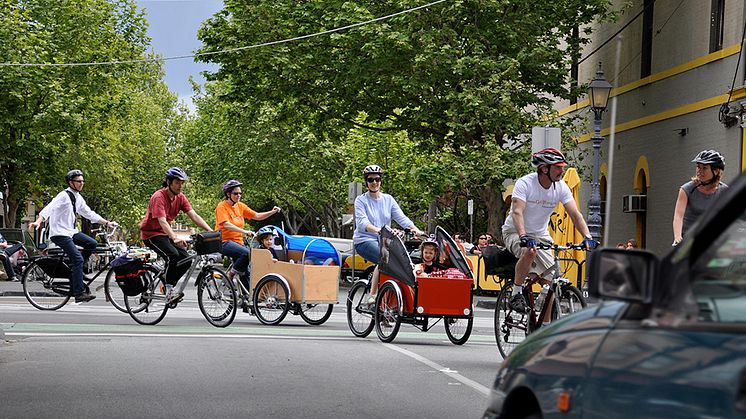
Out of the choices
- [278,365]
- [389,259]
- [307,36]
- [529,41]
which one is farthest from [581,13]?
[278,365]

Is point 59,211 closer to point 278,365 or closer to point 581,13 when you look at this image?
point 278,365

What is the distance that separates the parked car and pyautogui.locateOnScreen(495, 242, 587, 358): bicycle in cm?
608

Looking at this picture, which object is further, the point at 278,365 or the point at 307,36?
the point at 307,36

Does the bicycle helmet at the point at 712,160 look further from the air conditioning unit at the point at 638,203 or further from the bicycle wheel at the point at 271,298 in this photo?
the air conditioning unit at the point at 638,203

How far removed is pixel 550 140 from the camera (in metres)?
22.6

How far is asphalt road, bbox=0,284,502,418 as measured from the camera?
26.2 feet

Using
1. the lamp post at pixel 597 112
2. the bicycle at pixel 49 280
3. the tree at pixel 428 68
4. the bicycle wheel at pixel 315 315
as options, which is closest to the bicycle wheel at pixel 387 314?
the bicycle wheel at pixel 315 315

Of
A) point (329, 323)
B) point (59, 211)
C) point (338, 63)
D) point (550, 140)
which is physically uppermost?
point (338, 63)

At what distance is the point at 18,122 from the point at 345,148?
50.9 feet

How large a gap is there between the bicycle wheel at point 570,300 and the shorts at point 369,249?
3757 mm

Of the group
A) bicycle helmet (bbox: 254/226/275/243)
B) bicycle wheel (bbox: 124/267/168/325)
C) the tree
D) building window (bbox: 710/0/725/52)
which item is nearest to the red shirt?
bicycle wheel (bbox: 124/267/168/325)

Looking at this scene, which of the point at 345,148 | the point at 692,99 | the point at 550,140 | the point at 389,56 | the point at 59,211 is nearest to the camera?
the point at 59,211

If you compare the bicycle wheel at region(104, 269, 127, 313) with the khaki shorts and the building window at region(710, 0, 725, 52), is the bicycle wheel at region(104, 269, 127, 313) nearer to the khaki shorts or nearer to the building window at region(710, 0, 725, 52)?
the khaki shorts

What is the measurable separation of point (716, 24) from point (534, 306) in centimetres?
1752
